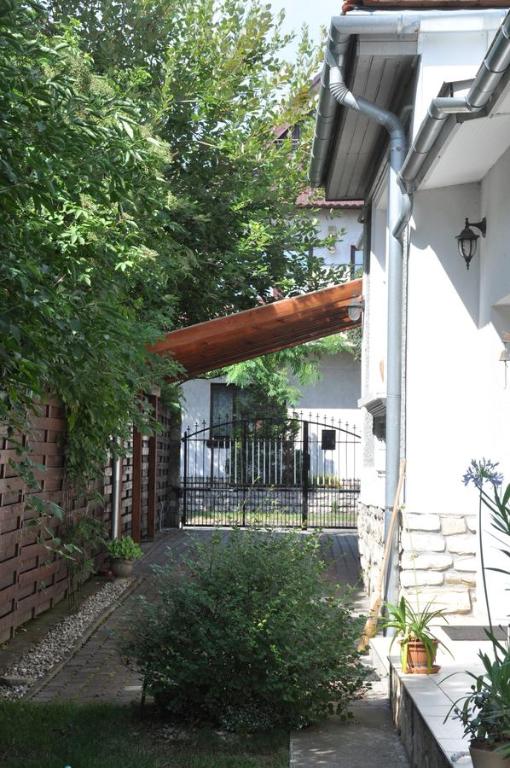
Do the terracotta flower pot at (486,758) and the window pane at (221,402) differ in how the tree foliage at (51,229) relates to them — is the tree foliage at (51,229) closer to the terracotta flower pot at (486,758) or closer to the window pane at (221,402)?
the terracotta flower pot at (486,758)

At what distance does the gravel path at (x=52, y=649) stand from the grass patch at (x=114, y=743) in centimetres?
80

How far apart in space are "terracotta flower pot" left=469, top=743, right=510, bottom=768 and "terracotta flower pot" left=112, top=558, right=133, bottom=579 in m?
8.60

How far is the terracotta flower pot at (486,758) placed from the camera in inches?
126

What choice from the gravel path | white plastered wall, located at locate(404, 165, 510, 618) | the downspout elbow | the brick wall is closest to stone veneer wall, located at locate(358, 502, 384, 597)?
white plastered wall, located at locate(404, 165, 510, 618)

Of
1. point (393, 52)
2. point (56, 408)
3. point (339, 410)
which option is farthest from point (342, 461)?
point (393, 52)

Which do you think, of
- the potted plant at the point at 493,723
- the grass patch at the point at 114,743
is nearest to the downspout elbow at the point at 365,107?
the grass patch at the point at 114,743

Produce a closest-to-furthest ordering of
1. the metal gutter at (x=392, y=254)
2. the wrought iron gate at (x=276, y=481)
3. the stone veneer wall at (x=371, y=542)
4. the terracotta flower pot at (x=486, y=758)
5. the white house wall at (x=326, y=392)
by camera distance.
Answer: the terracotta flower pot at (x=486, y=758)
the metal gutter at (x=392, y=254)
the stone veneer wall at (x=371, y=542)
the wrought iron gate at (x=276, y=481)
the white house wall at (x=326, y=392)

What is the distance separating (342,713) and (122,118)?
135 inches

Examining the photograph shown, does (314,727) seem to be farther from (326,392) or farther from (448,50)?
(326,392)

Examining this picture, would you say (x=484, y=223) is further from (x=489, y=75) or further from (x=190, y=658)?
(x=190, y=658)

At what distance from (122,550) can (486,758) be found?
8.74 metres

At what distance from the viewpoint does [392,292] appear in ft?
26.7

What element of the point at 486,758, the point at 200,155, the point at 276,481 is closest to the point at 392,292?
the point at 486,758

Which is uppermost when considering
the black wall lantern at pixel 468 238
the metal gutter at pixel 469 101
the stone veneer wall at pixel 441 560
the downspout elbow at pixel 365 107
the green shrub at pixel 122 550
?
the downspout elbow at pixel 365 107
